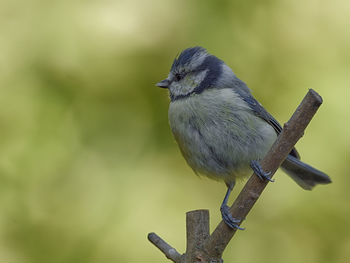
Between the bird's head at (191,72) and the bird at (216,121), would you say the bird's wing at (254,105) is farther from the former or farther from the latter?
the bird's head at (191,72)

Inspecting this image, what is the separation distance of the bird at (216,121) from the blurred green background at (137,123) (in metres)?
0.27

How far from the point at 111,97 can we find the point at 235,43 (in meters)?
0.75

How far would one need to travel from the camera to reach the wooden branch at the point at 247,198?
5.24ft

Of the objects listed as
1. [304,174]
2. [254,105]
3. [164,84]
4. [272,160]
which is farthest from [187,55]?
[272,160]

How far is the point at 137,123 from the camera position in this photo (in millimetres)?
2758

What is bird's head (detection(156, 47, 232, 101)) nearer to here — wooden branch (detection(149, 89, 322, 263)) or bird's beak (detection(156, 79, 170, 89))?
bird's beak (detection(156, 79, 170, 89))

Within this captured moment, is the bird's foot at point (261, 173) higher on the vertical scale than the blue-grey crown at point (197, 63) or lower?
lower

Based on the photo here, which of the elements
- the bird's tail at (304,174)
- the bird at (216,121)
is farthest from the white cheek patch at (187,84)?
the bird's tail at (304,174)

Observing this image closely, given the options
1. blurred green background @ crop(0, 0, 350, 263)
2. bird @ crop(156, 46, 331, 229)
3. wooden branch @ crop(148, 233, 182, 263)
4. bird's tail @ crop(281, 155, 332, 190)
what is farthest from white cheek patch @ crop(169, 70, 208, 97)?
wooden branch @ crop(148, 233, 182, 263)

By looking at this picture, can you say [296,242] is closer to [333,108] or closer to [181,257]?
[333,108]

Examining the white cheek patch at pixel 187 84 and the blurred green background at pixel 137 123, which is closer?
the white cheek patch at pixel 187 84

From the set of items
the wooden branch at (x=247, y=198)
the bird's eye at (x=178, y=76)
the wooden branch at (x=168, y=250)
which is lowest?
the wooden branch at (x=168, y=250)

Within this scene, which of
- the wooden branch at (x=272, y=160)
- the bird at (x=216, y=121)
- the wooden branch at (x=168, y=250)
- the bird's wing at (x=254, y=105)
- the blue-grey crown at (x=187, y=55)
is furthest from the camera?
the blue-grey crown at (x=187, y=55)

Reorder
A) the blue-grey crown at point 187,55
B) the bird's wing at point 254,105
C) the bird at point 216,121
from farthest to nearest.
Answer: the blue-grey crown at point 187,55 < the bird's wing at point 254,105 < the bird at point 216,121
